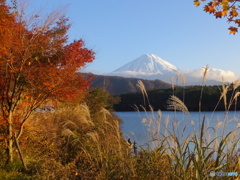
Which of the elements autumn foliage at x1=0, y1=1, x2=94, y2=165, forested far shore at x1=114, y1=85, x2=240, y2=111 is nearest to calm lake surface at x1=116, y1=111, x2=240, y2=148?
autumn foliage at x1=0, y1=1, x2=94, y2=165

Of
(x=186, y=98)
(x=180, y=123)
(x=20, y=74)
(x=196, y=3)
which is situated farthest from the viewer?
(x=186, y=98)

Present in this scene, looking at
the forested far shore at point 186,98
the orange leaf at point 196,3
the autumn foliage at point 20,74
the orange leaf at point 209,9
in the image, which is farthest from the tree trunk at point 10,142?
the forested far shore at point 186,98

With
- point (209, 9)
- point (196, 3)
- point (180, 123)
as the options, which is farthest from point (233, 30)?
point (180, 123)

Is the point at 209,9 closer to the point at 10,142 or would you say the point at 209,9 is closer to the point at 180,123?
the point at 180,123

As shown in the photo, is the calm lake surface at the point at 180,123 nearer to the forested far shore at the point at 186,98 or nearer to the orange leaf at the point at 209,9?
the orange leaf at the point at 209,9

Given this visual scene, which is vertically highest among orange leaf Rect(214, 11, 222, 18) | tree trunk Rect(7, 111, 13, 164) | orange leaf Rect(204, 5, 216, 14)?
orange leaf Rect(204, 5, 216, 14)

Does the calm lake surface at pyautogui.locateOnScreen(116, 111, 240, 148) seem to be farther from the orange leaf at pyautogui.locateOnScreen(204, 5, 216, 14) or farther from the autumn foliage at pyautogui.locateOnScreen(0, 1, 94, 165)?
the autumn foliage at pyautogui.locateOnScreen(0, 1, 94, 165)

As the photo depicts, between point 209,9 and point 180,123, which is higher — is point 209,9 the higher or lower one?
the higher one

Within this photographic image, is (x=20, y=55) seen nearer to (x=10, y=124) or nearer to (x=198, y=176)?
(x=10, y=124)

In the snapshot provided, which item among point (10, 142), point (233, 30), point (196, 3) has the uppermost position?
point (196, 3)

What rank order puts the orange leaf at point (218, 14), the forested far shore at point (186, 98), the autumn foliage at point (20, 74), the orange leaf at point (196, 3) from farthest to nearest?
the forested far shore at point (186, 98)
the autumn foliage at point (20, 74)
the orange leaf at point (196, 3)
the orange leaf at point (218, 14)

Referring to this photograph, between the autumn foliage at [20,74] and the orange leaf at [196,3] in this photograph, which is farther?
the autumn foliage at [20,74]

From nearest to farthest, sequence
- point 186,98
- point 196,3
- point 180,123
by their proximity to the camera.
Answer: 1. point 196,3
2. point 180,123
3. point 186,98

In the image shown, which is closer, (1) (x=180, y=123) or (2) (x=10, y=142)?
(1) (x=180, y=123)
